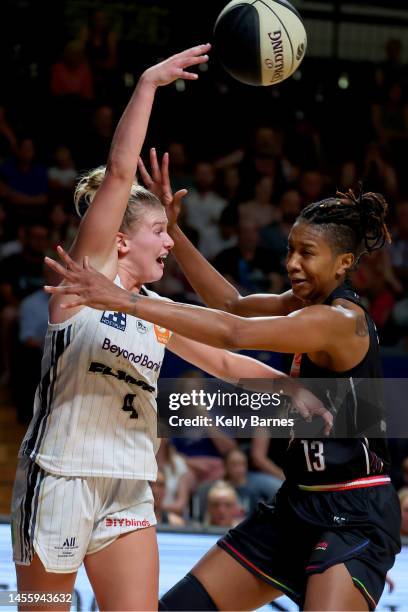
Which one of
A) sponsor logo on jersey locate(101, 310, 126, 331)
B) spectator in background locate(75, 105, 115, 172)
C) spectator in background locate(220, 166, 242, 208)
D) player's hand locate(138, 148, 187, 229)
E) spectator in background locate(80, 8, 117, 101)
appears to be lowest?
spectator in background locate(220, 166, 242, 208)

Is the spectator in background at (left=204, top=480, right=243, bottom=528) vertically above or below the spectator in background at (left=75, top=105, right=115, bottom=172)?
below

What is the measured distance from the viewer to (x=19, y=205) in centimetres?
951

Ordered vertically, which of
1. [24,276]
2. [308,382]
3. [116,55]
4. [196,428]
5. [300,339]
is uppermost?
[300,339]

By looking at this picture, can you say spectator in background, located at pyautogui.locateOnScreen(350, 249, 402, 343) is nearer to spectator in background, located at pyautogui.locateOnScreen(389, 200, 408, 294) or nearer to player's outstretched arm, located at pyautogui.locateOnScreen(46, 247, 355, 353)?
spectator in background, located at pyautogui.locateOnScreen(389, 200, 408, 294)

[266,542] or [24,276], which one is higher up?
[266,542]

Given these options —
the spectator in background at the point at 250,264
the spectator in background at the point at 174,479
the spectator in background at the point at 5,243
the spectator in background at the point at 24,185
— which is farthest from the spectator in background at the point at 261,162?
the spectator in background at the point at 174,479

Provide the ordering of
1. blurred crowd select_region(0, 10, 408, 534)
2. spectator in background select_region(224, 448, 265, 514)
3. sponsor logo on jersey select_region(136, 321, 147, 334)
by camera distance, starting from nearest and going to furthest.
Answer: sponsor logo on jersey select_region(136, 321, 147, 334) < spectator in background select_region(224, 448, 265, 514) < blurred crowd select_region(0, 10, 408, 534)

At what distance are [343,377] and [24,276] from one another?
5.69 m

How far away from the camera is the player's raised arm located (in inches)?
134

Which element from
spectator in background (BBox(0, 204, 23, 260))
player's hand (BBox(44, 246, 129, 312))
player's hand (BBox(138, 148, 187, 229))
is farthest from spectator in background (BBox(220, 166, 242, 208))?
player's hand (BBox(44, 246, 129, 312))

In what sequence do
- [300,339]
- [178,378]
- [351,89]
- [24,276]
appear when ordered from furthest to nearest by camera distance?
[351,89] < [24,276] < [178,378] < [300,339]

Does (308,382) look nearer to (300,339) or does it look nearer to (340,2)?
(300,339)

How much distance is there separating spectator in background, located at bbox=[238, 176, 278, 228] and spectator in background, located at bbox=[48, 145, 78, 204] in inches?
63.3

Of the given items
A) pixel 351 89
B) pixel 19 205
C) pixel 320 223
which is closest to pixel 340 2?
pixel 351 89
